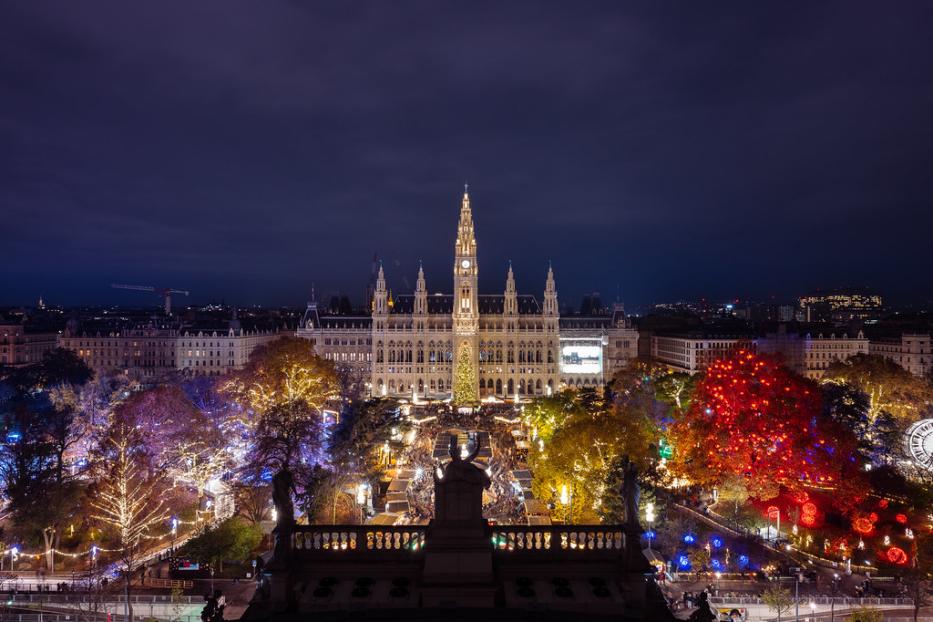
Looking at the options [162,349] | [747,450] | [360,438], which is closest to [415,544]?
[360,438]

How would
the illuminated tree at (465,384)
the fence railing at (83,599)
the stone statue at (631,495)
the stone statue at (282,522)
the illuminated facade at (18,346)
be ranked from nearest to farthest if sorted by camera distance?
the stone statue at (282,522), the stone statue at (631,495), the fence railing at (83,599), the illuminated tree at (465,384), the illuminated facade at (18,346)

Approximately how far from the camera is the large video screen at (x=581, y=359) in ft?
365

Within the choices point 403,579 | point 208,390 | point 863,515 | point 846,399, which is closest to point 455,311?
point 208,390

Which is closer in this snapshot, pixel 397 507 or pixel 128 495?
pixel 128 495

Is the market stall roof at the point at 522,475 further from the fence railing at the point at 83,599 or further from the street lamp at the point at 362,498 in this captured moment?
the fence railing at the point at 83,599

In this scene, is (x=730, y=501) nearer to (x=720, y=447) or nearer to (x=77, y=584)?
(x=720, y=447)

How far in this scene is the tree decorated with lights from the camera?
129 ft

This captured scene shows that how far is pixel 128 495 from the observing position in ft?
108

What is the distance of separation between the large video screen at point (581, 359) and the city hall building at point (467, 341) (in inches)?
7.1

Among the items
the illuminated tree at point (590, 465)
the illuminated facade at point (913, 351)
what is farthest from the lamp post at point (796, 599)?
the illuminated facade at point (913, 351)

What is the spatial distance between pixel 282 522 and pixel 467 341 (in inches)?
3612

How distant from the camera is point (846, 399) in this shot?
5116cm

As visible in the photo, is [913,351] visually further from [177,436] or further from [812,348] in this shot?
[177,436]

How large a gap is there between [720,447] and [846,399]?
1838cm
